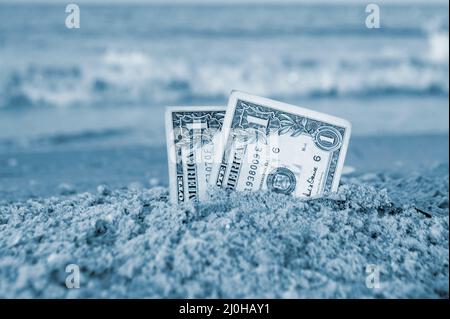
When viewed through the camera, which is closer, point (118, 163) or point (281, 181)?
point (281, 181)

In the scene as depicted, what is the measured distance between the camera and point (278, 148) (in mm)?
1927

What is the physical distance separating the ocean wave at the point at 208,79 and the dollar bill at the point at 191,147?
370 centimetres

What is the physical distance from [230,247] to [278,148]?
0.50m

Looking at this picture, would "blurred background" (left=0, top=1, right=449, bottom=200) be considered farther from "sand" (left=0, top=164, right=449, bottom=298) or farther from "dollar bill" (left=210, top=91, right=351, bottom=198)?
"dollar bill" (left=210, top=91, right=351, bottom=198)

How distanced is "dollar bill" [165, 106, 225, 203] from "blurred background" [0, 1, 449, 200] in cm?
136

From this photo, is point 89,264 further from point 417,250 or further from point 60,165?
point 60,165

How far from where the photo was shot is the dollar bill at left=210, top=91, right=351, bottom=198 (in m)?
1.88

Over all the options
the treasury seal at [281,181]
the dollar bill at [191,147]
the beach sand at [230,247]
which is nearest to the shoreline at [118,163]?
the beach sand at [230,247]

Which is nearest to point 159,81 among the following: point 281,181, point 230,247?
point 281,181

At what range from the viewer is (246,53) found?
8797 millimetres
